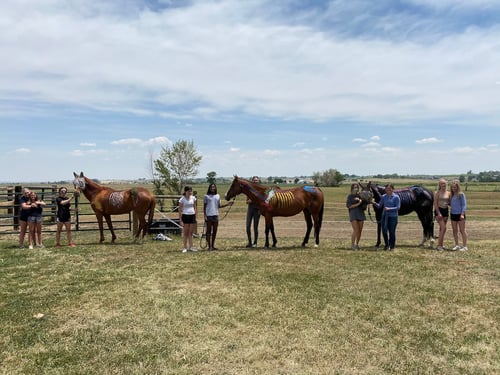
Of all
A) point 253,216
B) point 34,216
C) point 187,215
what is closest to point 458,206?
point 253,216

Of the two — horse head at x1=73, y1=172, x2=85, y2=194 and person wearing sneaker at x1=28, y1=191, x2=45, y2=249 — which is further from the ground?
horse head at x1=73, y1=172, x2=85, y2=194

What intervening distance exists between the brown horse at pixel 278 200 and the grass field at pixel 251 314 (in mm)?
1603

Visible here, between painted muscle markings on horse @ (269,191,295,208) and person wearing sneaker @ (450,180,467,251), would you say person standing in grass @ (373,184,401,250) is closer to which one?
person wearing sneaker @ (450,180,467,251)

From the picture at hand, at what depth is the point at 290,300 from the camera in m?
5.78

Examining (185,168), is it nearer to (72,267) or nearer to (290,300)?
(72,267)

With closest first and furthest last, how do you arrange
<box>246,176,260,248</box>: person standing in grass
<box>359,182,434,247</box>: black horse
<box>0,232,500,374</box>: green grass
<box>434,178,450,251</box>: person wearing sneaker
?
<box>0,232,500,374</box>: green grass < <box>434,178,450,251</box>: person wearing sneaker < <box>246,176,260,248</box>: person standing in grass < <box>359,182,434,247</box>: black horse

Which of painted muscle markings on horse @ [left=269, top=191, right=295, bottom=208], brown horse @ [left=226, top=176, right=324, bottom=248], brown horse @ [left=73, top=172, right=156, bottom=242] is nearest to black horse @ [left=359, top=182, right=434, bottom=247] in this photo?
brown horse @ [left=226, top=176, right=324, bottom=248]

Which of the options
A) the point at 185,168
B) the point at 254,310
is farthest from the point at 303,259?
the point at 185,168

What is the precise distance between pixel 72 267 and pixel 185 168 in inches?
982

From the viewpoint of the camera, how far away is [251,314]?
5258 mm

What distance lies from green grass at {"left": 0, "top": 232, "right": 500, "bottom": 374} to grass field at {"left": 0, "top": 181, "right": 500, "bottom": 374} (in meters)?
0.02

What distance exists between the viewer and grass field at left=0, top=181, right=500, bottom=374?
13.2 feet

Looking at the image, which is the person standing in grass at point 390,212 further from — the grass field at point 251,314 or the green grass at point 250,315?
the green grass at point 250,315

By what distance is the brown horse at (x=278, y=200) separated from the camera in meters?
10.1
